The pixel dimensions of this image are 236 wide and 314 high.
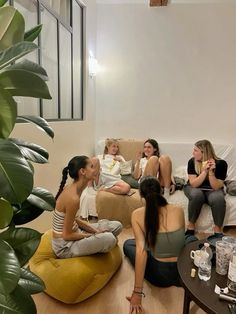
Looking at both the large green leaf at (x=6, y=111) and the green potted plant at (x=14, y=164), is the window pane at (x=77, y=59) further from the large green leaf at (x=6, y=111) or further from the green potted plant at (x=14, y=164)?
the large green leaf at (x=6, y=111)

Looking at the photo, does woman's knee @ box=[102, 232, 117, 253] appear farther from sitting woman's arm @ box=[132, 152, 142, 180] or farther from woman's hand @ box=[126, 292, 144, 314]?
sitting woman's arm @ box=[132, 152, 142, 180]

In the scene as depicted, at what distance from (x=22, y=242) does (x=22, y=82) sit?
0.48 m

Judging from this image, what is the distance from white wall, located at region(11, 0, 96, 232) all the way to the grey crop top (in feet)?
3.51

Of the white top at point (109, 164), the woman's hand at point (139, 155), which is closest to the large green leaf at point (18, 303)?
the white top at point (109, 164)

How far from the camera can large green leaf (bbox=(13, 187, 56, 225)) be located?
0.89 m

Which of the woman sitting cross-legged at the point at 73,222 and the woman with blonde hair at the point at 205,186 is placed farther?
the woman with blonde hair at the point at 205,186

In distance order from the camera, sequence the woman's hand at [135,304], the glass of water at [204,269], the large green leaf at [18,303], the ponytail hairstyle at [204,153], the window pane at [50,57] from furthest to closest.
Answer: the ponytail hairstyle at [204,153] → the window pane at [50,57] → the woman's hand at [135,304] → the glass of water at [204,269] → the large green leaf at [18,303]

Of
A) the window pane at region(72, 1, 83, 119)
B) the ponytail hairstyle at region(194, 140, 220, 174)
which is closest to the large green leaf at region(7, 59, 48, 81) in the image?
the ponytail hairstyle at region(194, 140, 220, 174)

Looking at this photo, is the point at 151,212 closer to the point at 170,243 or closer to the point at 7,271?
the point at 170,243

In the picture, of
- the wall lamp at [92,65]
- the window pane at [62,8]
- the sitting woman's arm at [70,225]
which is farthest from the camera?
the wall lamp at [92,65]

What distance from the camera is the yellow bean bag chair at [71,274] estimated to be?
1.79 meters

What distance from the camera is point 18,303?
69cm

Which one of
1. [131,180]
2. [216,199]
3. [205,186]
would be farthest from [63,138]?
[216,199]

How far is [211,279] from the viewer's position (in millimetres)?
1370
